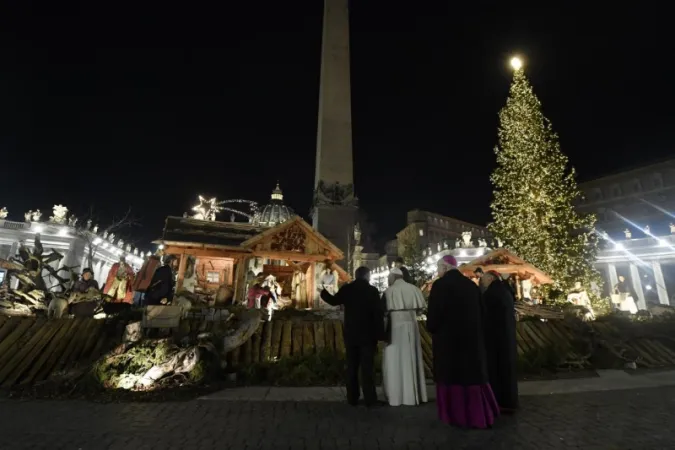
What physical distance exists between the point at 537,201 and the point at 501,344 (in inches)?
693

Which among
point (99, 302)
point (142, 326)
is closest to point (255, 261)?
point (99, 302)

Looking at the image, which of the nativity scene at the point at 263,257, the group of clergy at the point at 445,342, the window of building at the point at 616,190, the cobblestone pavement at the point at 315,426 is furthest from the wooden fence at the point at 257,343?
the window of building at the point at 616,190

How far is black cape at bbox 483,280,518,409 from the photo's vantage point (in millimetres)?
4836

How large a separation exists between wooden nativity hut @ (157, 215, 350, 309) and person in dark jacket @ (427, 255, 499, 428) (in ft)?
35.3

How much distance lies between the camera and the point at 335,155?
21.8 meters

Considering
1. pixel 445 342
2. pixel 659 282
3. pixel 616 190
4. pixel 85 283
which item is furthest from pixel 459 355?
pixel 616 190

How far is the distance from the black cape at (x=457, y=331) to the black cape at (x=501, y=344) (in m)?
0.83

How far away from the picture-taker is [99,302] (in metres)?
9.73

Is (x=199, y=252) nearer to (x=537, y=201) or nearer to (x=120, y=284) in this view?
(x=120, y=284)

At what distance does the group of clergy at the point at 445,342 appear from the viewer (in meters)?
4.23

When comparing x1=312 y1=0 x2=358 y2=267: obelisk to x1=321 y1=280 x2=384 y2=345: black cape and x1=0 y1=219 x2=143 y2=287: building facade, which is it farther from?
x1=0 y1=219 x2=143 y2=287: building facade

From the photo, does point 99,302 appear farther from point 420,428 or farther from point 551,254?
point 551,254

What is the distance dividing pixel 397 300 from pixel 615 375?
5.81 metres

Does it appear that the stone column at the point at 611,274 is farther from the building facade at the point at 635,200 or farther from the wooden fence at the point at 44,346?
the wooden fence at the point at 44,346
